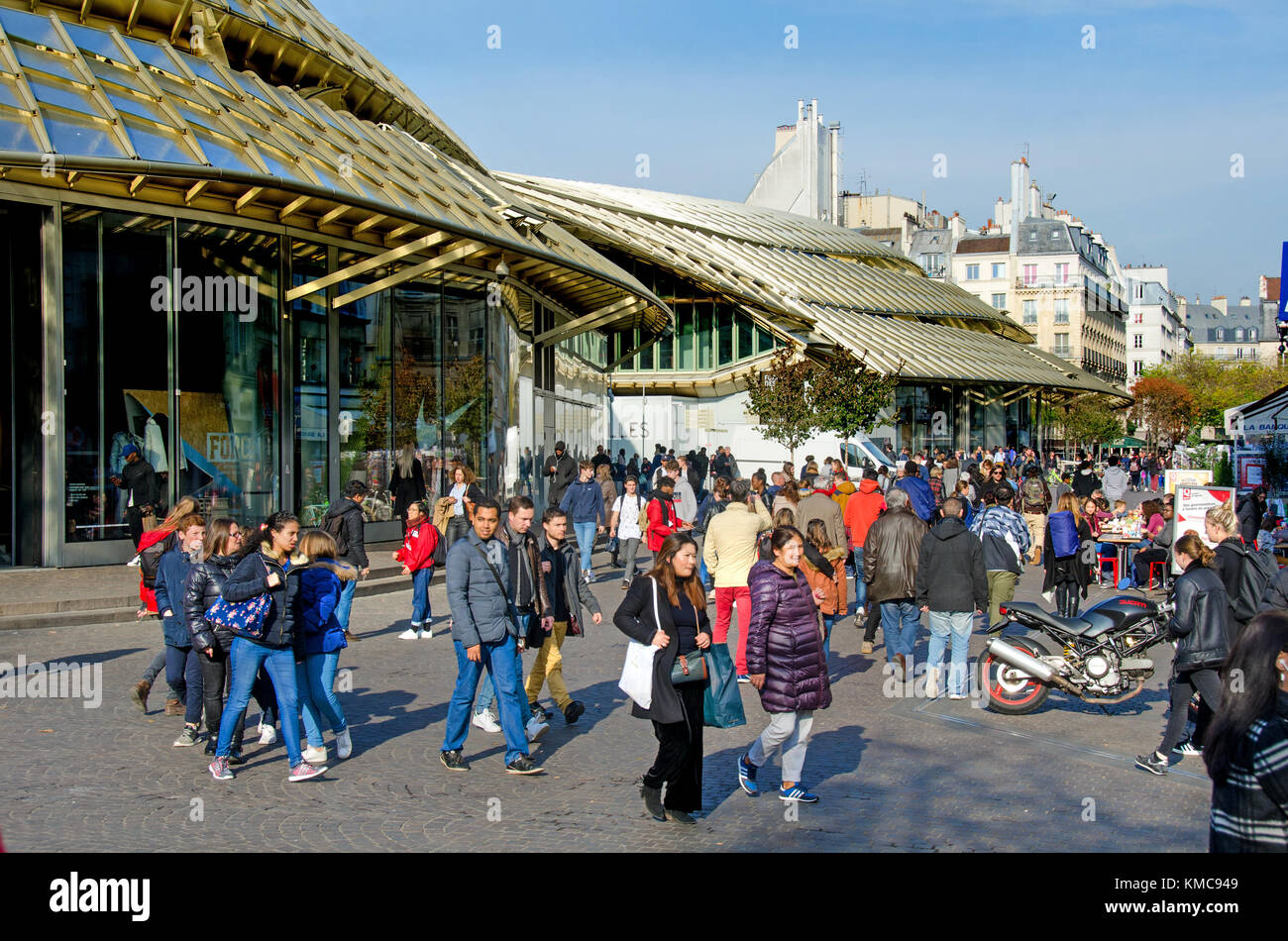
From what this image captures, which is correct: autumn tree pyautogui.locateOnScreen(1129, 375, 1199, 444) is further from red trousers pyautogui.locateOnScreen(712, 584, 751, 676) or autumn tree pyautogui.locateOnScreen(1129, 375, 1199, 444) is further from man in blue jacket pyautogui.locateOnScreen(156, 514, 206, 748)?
man in blue jacket pyautogui.locateOnScreen(156, 514, 206, 748)

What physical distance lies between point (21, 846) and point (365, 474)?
14.6 meters

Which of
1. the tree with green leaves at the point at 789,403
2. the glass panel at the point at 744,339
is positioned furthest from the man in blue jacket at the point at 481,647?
the glass panel at the point at 744,339

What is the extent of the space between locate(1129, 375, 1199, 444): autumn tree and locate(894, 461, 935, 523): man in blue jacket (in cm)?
5923

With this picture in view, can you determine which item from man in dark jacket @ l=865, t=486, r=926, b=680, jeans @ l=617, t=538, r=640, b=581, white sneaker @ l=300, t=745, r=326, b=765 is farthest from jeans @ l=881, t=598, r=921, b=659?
jeans @ l=617, t=538, r=640, b=581

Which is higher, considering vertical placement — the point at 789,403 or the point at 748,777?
the point at 789,403

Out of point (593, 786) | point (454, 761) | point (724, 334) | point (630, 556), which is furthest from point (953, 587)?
point (724, 334)

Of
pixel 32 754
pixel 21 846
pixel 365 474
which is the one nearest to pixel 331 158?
pixel 365 474

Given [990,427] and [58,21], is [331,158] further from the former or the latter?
[990,427]

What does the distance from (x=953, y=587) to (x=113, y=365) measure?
12643mm

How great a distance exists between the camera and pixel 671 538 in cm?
676

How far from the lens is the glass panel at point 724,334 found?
147ft

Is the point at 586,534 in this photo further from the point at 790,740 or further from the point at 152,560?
the point at 790,740
